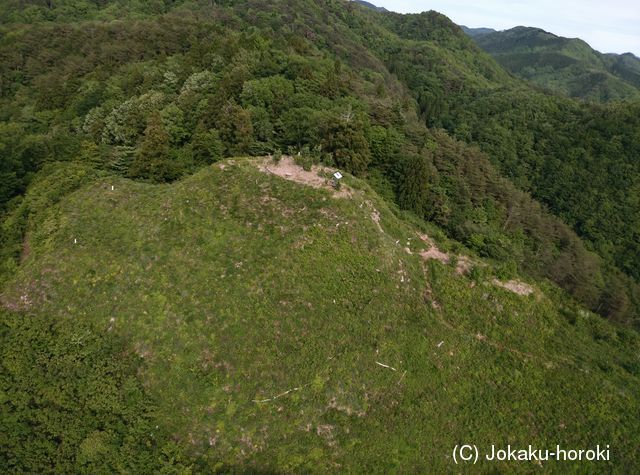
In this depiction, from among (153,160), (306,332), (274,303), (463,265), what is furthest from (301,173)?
(463,265)

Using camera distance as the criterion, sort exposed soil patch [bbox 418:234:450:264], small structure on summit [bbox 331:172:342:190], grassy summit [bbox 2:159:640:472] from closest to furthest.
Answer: grassy summit [bbox 2:159:640:472], exposed soil patch [bbox 418:234:450:264], small structure on summit [bbox 331:172:342:190]

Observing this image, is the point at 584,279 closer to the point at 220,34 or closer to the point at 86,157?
the point at 86,157

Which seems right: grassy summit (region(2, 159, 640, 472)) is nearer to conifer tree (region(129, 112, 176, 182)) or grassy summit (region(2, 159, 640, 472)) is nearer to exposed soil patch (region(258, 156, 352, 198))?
exposed soil patch (region(258, 156, 352, 198))

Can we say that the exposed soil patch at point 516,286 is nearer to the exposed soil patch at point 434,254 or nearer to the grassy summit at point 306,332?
the grassy summit at point 306,332

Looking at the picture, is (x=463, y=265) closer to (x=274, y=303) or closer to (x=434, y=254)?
(x=434, y=254)

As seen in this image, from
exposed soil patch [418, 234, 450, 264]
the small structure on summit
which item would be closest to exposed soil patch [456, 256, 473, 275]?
exposed soil patch [418, 234, 450, 264]

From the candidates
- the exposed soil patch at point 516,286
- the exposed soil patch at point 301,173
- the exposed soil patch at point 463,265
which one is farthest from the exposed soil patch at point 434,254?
the exposed soil patch at point 301,173
